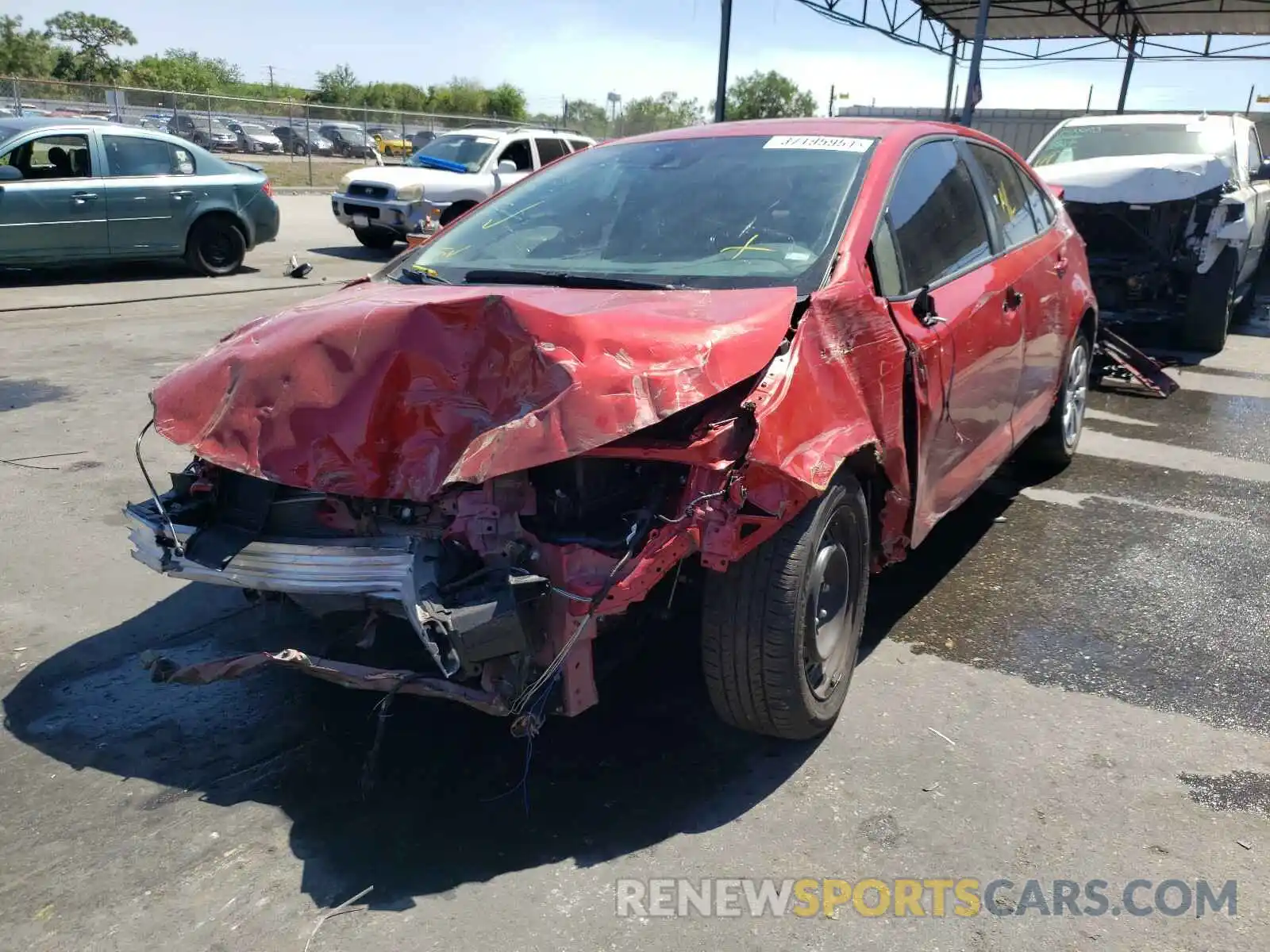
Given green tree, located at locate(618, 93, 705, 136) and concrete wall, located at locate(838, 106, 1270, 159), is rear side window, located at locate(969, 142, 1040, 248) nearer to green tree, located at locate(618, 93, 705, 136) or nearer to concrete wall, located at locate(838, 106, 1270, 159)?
concrete wall, located at locate(838, 106, 1270, 159)

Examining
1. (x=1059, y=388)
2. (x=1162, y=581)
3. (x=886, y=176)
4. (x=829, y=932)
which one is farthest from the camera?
(x=1059, y=388)

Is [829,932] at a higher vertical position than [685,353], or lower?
lower

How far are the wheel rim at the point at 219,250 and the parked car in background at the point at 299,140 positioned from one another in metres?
21.1

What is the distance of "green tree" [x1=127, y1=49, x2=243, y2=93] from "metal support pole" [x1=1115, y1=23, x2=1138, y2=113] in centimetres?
4507

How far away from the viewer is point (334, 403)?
2871 millimetres

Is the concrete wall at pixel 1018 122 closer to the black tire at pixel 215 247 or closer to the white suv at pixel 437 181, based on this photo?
the white suv at pixel 437 181

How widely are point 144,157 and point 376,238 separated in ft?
13.3

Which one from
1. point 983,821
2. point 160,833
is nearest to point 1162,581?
point 983,821

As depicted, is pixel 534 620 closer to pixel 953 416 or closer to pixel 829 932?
pixel 829 932

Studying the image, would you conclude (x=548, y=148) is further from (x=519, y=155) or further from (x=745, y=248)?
(x=745, y=248)

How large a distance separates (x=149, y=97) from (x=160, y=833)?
30567mm

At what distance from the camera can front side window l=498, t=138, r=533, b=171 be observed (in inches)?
611

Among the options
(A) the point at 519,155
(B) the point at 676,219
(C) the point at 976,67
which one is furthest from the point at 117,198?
(C) the point at 976,67

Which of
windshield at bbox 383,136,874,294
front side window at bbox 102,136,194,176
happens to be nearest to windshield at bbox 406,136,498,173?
front side window at bbox 102,136,194,176
